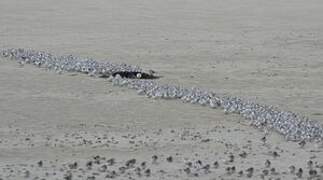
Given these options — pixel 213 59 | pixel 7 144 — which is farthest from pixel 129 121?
pixel 213 59

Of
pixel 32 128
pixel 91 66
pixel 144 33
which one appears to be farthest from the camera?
pixel 144 33

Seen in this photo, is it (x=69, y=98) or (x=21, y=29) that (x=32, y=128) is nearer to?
(x=69, y=98)

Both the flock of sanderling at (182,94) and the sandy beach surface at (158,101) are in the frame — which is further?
the flock of sanderling at (182,94)

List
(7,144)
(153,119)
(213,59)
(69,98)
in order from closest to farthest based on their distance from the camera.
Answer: (7,144)
(153,119)
(69,98)
(213,59)

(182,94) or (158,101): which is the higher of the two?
(182,94)
